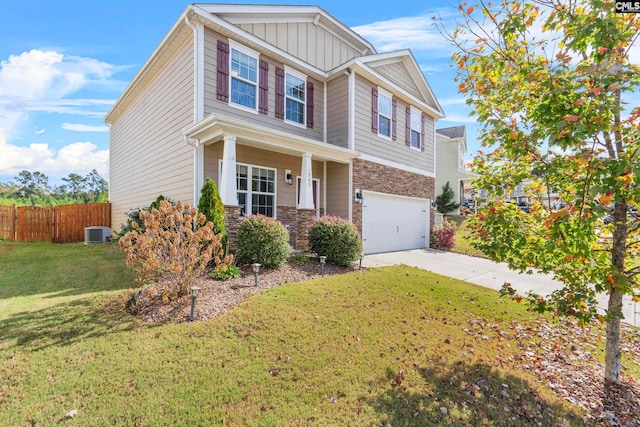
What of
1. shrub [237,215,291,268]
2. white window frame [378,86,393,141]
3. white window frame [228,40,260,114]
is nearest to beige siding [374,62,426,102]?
white window frame [378,86,393,141]

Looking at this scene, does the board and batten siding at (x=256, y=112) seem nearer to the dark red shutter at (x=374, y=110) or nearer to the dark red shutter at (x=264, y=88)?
the dark red shutter at (x=264, y=88)

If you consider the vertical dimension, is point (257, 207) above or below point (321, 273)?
above

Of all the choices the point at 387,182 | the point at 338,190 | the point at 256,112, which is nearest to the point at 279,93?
the point at 256,112

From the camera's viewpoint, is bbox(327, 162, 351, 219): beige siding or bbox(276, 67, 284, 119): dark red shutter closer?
bbox(276, 67, 284, 119): dark red shutter

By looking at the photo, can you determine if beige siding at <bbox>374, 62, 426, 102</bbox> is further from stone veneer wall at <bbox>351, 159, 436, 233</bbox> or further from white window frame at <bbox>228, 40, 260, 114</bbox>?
white window frame at <bbox>228, 40, 260, 114</bbox>

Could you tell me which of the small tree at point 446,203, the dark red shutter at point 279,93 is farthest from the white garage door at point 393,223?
the small tree at point 446,203

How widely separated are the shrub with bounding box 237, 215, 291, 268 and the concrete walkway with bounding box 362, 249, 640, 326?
3.04 meters

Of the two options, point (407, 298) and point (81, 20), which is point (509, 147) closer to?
point (407, 298)

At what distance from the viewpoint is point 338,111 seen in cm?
1061

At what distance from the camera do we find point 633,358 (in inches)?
173

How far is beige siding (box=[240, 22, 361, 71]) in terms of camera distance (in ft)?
30.9

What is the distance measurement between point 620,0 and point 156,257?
618 centimetres

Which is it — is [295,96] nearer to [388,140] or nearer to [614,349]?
[388,140]

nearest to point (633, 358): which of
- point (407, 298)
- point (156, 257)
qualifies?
point (407, 298)
